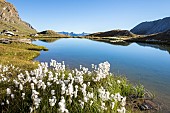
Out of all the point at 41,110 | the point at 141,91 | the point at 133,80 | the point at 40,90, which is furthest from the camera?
the point at 133,80

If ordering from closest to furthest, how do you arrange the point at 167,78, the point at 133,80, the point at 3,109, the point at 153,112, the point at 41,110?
1. the point at 41,110
2. the point at 3,109
3. the point at 153,112
4. the point at 133,80
5. the point at 167,78

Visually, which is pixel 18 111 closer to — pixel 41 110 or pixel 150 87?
pixel 41 110

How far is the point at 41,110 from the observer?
31.2 feet

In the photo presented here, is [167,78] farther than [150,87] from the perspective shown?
Yes

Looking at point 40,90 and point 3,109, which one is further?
point 40,90

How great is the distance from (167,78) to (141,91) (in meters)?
9.40

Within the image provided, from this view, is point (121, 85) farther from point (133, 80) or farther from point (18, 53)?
point (18, 53)

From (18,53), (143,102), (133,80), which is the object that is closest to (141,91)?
(143,102)

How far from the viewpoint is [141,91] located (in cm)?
1739

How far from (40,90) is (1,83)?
303 cm

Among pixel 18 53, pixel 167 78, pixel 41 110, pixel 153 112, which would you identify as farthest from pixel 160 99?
pixel 18 53

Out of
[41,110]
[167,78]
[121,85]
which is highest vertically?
[41,110]

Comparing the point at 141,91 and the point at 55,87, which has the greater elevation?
the point at 55,87

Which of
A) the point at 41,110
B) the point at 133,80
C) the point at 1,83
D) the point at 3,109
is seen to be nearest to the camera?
the point at 41,110
